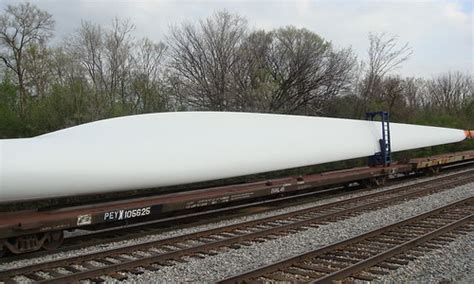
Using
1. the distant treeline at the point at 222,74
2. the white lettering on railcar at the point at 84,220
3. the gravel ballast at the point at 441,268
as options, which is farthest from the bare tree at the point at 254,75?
the gravel ballast at the point at 441,268

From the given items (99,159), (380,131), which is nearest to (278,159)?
(99,159)

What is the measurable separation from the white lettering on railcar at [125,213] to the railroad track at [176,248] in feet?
A: 2.98

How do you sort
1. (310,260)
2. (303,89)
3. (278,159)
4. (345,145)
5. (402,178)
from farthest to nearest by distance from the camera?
1. (303,89)
2. (402,178)
3. (345,145)
4. (278,159)
5. (310,260)

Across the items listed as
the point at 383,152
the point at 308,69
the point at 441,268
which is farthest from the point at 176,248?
the point at 308,69

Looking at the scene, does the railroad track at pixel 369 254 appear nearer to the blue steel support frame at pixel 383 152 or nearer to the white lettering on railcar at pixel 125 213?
the white lettering on railcar at pixel 125 213

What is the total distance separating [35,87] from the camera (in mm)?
27328

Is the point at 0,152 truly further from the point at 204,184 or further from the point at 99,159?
the point at 204,184

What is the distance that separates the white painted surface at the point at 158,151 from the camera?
7.81 m

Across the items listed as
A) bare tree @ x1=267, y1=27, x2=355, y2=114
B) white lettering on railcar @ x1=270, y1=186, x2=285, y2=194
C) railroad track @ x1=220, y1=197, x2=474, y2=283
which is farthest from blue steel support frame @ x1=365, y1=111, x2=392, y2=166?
bare tree @ x1=267, y1=27, x2=355, y2=114

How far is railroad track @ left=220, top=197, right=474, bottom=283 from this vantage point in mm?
6000

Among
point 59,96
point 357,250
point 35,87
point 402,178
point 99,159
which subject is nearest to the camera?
point 357,250

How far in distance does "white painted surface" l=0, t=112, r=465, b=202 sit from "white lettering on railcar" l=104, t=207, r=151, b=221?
2.25ft

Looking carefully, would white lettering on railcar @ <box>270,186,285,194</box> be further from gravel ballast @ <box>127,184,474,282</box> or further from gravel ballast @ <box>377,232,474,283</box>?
gravel ballast @ <box>377,232,474,283</box>

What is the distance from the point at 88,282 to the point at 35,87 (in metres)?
23.9
